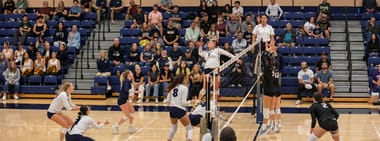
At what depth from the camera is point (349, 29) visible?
2930 centimetres

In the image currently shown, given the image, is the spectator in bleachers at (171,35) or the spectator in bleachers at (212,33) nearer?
the spectator in bleachers at (212,33)

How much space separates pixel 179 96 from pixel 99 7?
17.6m

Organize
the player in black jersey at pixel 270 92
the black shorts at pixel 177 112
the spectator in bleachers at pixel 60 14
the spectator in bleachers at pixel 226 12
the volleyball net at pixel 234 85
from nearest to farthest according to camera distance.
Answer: the volleyball net at pixel 234 85 < the black shorts at pixel 177 112 < the player in black jersey at pixel 270 92 < the spectator in bleachers at pixel 226 12 < the spectator in bleachers at pixel 60 14

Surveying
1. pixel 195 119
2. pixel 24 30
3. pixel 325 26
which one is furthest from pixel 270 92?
pixel 24 30

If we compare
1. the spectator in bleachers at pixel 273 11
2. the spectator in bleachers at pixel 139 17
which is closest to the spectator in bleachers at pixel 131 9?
the spectator in bleachers at pixel 139 17

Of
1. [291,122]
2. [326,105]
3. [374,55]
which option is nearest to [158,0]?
[374,55]

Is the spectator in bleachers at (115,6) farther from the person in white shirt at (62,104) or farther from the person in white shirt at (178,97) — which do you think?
the person in white shirt at (178,97)

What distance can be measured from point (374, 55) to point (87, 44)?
12404 mm

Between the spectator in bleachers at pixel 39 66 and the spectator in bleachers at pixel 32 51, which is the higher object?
the spectator in bleachers at pixel 32 51

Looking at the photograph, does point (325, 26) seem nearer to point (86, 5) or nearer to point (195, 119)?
point (86, 5)

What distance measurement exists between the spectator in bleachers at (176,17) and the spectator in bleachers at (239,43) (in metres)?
3.08

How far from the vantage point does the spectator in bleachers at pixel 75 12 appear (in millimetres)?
30578

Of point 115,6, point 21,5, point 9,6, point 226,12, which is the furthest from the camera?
Result: point 21,5

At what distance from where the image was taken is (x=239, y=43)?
1053 inches
